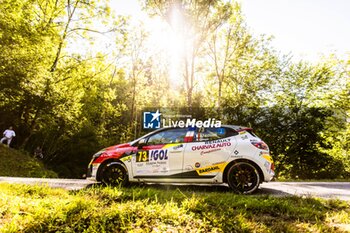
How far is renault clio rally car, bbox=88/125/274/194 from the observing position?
6.37 meters

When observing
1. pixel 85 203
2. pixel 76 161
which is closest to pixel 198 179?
pixel 85 203

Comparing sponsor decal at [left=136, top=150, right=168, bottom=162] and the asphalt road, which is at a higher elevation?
sponsor decal at [left=136, top=150, right=168, bottom=162]

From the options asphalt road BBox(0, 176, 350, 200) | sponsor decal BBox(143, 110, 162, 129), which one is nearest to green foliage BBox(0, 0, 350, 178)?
sponsor decal BBox(143, 110, 162, 129)

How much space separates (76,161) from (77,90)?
8.53 metres

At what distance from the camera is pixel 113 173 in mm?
6910

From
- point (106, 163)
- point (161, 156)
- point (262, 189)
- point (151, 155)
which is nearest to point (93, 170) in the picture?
point (106, 163)

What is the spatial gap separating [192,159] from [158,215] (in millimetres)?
2633

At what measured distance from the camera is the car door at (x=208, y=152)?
6445mm

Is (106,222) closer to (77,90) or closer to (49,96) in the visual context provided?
(49,96)

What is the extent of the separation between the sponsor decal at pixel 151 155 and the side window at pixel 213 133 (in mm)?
901

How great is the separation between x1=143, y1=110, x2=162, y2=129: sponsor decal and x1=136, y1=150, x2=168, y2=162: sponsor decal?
1666 cm

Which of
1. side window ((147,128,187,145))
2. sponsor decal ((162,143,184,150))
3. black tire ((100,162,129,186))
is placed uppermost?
side window ((147,128,187,145))

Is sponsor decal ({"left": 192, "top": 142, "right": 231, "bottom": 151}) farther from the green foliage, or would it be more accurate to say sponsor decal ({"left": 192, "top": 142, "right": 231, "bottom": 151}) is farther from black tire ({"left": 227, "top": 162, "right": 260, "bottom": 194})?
the green foliage

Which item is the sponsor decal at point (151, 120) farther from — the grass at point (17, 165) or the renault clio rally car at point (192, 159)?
the renault clio rally car at point (192, 159)
